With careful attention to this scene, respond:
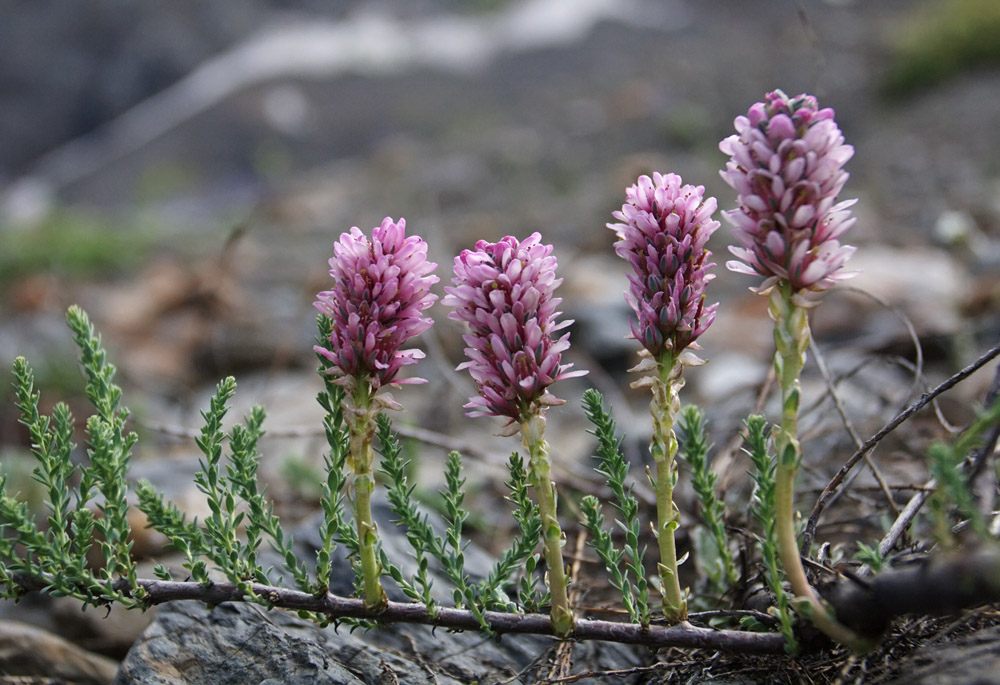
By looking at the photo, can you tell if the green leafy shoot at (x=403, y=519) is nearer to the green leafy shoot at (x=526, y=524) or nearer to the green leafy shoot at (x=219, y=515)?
the green leafy shoot at (x=526, y=524)

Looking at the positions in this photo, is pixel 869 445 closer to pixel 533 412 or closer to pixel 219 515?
pixel 533 412

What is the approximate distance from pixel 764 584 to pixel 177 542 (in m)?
1.42

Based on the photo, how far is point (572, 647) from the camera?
83.1 inches

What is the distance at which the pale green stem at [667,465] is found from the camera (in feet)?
5.76

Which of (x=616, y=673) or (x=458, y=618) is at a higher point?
(x=458, y=618)

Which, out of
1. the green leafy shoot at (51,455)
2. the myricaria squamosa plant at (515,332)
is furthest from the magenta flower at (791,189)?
the green leafy shoot at (51,455)

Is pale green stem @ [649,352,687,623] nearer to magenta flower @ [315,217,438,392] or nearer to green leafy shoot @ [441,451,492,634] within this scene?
green leafy shoot @ [441,451,492,634]

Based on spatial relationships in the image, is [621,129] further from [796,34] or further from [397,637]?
[397,637]

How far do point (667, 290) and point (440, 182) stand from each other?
31.1ft

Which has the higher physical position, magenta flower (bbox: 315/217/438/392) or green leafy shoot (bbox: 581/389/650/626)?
magenta flower (bbox: 315/217/438/392)

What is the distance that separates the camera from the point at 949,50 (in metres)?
11.5

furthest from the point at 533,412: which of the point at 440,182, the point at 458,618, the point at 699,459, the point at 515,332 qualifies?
the point at 440,182

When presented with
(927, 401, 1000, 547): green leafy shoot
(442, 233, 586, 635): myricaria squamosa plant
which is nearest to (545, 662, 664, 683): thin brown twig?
(442, 233, 586, 635): myricaria squamosa plant

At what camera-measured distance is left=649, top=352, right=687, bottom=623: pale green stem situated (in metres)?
1.76
